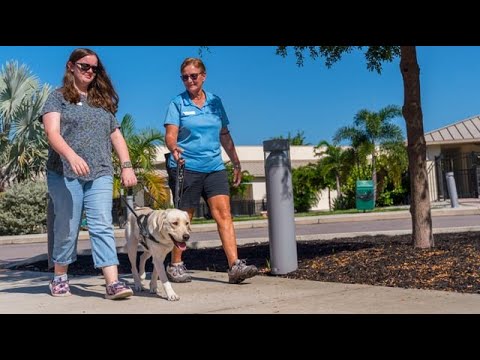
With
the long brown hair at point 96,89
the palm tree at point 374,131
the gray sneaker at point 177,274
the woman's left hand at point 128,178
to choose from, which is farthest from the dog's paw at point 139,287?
the palm tree at point 374,131

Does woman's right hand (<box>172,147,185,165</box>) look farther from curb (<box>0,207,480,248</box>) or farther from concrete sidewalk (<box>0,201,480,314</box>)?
curb (<box>0,207,480,248</box>)

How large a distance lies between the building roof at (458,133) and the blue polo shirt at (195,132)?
3189 centimetres

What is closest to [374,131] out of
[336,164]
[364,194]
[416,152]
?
[336,164]

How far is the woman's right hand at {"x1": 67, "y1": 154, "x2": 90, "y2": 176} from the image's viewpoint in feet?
16.7

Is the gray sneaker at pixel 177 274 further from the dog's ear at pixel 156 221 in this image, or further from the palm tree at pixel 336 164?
the palm tree at pixel 336 164

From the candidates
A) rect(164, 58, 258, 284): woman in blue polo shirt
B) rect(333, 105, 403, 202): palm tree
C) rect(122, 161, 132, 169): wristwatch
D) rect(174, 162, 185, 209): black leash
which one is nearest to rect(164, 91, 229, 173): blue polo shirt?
rect(164, 58, 258, 284): woman in blue polo shirt

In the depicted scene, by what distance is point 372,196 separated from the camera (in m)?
24.7

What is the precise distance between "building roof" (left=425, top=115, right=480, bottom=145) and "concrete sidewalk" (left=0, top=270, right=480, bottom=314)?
3184cm

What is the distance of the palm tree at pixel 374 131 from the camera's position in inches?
1390

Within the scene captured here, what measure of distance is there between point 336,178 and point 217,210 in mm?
31120
